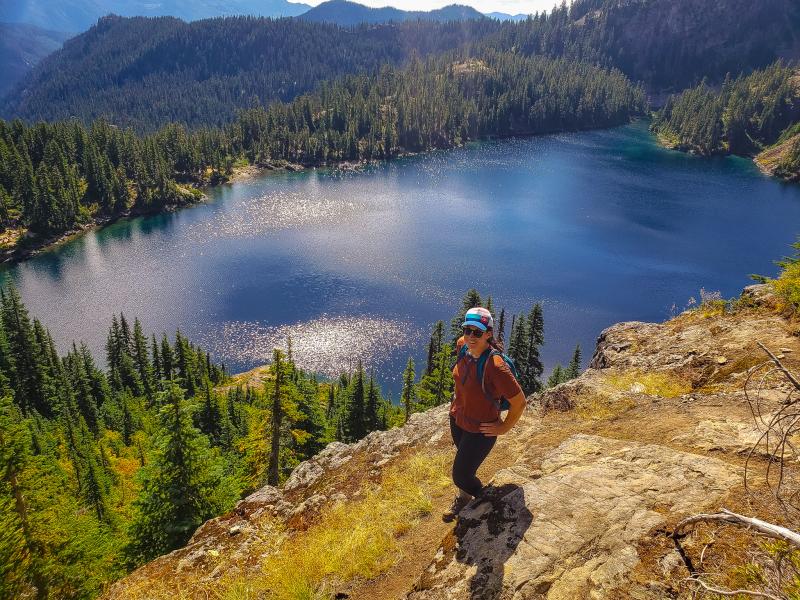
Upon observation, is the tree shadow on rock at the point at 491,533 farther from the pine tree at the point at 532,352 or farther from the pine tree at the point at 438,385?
the pine tree at the point at 532,352

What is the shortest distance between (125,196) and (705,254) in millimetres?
168284

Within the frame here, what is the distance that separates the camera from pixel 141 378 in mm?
85688

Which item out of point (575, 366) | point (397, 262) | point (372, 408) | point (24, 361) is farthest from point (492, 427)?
point (397, 262)

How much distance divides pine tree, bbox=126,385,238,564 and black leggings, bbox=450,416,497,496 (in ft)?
45.1

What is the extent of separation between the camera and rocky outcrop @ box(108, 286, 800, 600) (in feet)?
24.7

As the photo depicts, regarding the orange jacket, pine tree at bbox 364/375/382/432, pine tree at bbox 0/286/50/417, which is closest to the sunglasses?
the orange jacket

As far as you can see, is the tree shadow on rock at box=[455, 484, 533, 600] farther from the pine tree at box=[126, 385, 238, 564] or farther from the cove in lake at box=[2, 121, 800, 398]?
the cove in lake at box=[2, 121, 800, 398]

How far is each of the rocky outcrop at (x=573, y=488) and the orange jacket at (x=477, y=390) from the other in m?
1.85

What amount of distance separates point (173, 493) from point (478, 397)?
15704 millimetres

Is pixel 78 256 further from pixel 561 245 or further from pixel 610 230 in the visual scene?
pixel 610 230

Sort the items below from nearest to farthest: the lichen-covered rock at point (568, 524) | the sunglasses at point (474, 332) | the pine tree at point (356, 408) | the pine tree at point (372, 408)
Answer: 1. the lichen-covered rock at point (568, 524)
2. the sunglasses at point (474, 332)
3. the pine tree at point (356, 408)
4. the pine tree at point (372, 408)

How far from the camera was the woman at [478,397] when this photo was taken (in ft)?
27.8

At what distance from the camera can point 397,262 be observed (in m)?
106

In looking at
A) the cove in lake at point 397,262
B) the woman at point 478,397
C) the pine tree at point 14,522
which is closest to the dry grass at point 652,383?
the woman at point 478,397
